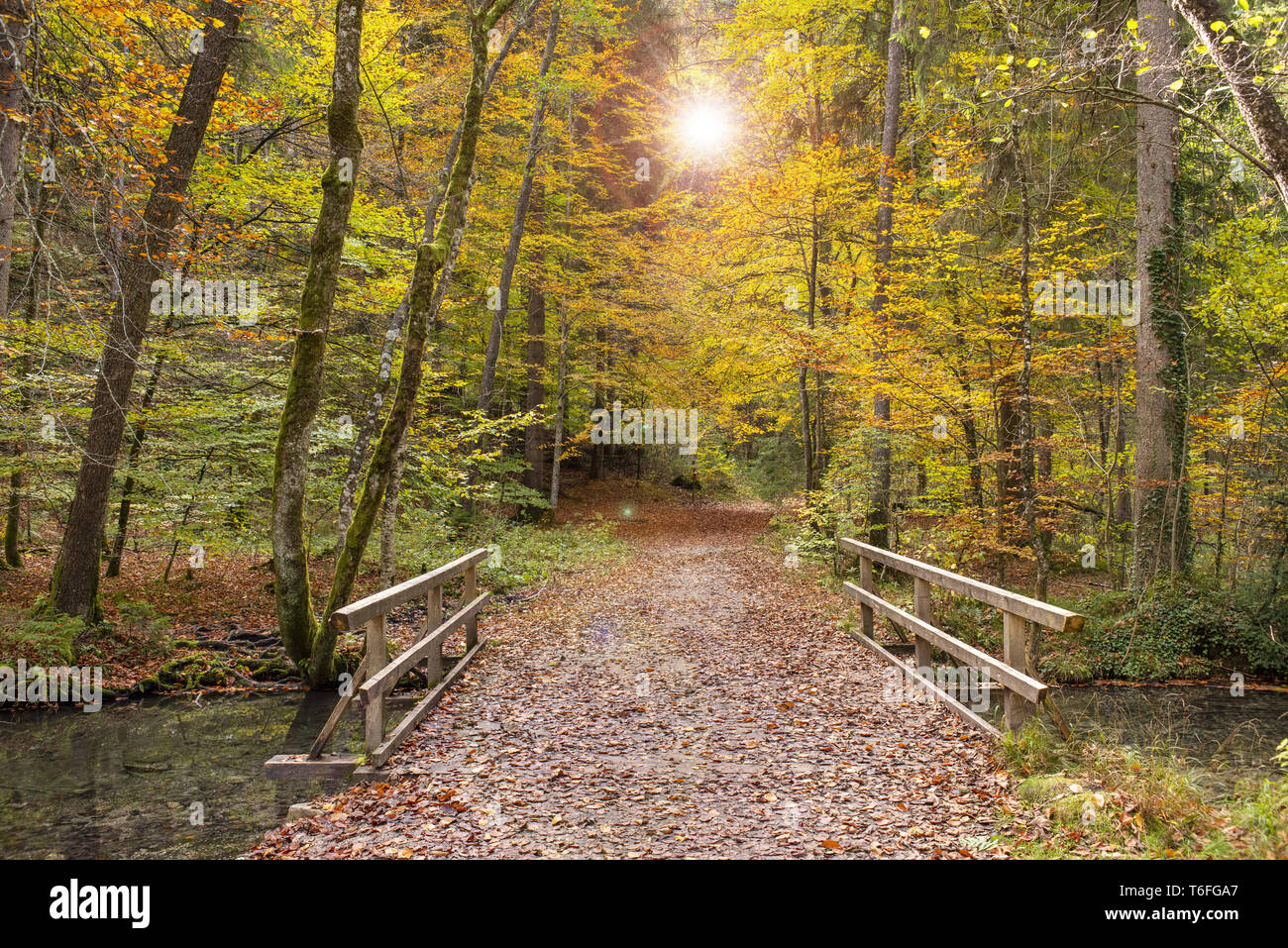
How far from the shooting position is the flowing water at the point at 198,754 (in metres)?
4.98

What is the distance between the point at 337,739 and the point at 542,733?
2255 mm

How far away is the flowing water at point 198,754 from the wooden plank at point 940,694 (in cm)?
64

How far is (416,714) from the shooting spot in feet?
19.4

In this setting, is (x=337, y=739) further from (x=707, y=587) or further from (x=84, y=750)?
(x=707, y=587)

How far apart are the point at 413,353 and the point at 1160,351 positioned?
11.2 m

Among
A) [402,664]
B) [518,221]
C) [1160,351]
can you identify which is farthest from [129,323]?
[1160,351]

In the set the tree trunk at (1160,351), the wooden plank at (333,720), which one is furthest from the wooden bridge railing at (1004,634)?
the tree trunk at (1160,351)

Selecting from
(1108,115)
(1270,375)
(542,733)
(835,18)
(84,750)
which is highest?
(835,18)

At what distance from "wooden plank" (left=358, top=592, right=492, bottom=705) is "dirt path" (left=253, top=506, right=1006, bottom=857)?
2.03 feet

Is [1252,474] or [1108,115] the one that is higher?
[1108,115]

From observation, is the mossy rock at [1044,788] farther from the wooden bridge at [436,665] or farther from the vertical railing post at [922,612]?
the vertical railing post at [922,612]

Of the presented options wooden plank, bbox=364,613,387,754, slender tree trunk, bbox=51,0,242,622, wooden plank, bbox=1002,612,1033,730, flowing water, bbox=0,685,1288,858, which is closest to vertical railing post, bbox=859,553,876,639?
flowing water, bbox=0,685,1288,858

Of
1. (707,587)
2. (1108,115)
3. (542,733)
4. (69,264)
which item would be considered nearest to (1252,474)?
(1108,115)
